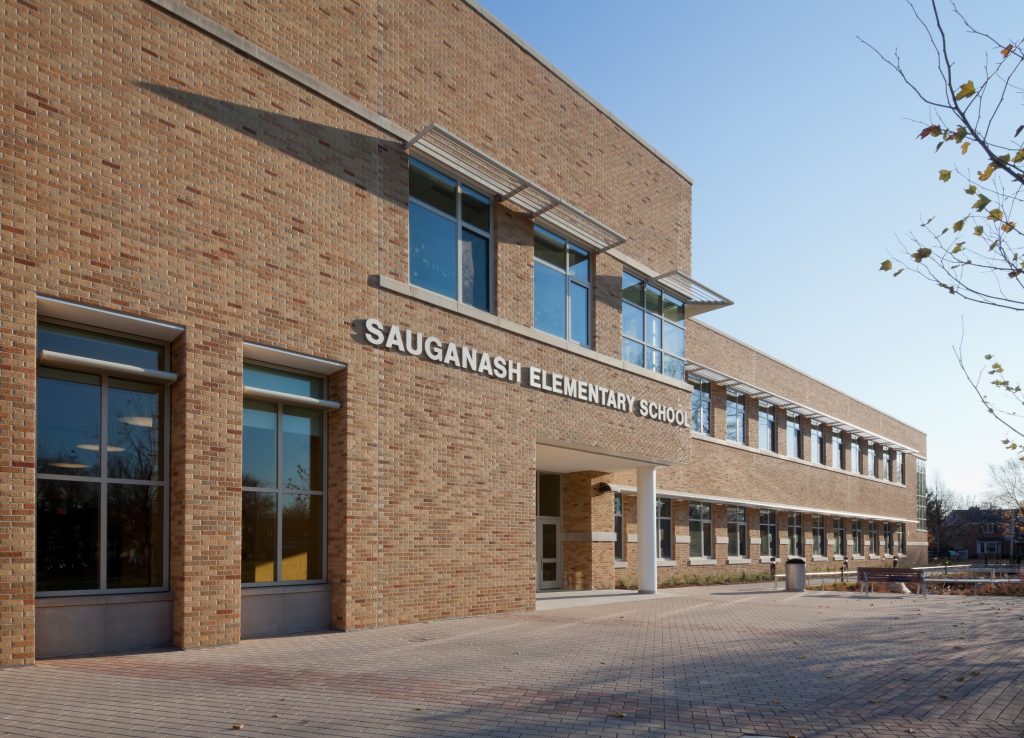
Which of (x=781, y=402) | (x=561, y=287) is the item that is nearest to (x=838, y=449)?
(x=781, y=402)

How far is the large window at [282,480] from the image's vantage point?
1274cm

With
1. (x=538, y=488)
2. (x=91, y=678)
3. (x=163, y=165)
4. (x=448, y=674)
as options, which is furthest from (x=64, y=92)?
(x=538, y=488)

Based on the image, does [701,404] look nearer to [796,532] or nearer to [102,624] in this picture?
[796,532]

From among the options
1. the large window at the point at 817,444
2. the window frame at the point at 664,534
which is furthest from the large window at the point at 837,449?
the window frame at the point at 664,534

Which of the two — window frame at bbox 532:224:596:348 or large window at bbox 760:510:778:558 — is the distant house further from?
window frame at bbox 532:224:596:348

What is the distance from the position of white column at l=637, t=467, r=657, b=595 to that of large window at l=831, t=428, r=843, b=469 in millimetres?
24475

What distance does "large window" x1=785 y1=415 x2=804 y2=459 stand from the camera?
39406 mm

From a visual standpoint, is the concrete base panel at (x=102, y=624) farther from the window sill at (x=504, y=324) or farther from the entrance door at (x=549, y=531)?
the entrance door at (x=549, y=531)

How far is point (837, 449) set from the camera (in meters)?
45.4

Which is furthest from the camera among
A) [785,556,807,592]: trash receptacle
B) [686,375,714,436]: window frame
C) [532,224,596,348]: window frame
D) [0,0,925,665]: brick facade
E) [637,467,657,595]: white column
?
[686,375,714,436]: window frame

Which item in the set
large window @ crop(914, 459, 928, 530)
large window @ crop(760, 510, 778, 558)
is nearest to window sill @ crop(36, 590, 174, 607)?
large window @ crop(760, 510, 778, 558)

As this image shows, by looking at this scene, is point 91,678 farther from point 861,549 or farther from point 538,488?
point 861,549

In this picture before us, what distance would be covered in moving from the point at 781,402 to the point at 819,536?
325 inches

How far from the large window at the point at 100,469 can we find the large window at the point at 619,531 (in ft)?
56.3
